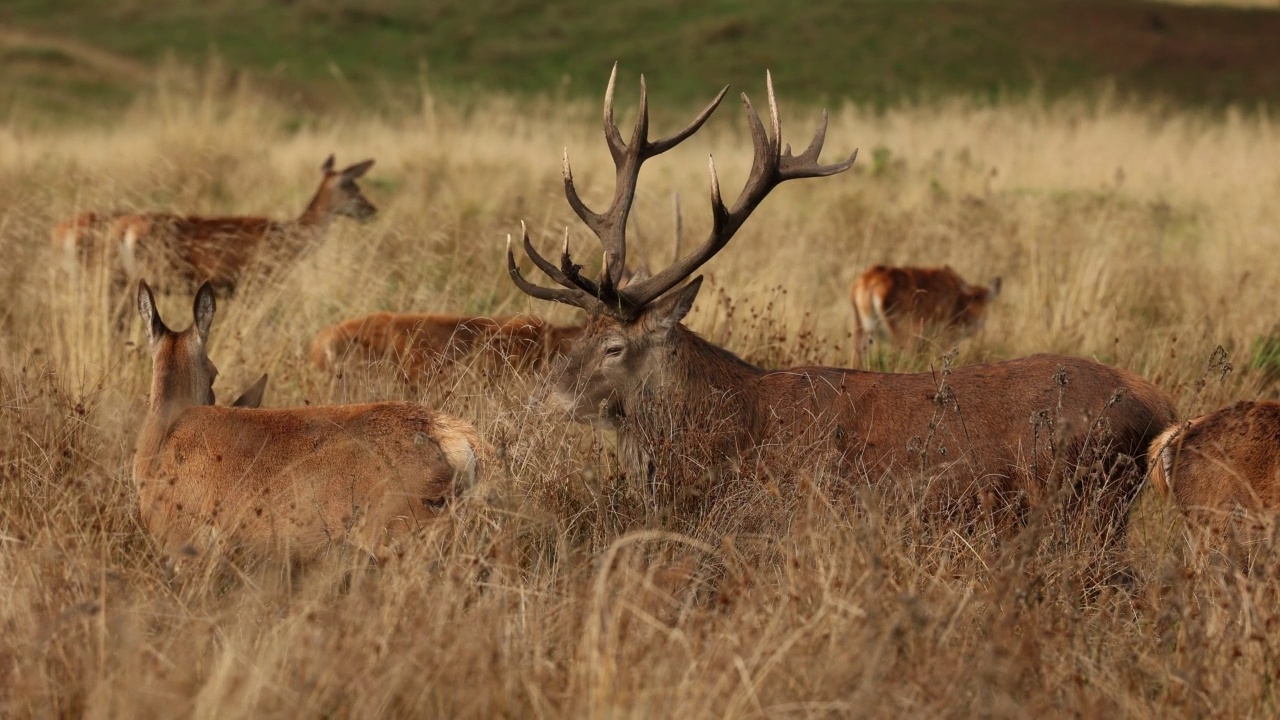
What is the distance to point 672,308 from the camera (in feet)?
17.5

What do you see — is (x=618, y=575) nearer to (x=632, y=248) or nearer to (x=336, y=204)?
(x=632, y=248)

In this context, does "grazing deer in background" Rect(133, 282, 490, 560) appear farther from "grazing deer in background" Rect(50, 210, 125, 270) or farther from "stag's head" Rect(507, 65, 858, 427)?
"grazing deer in background" Rect(50, 210, 125, 270)

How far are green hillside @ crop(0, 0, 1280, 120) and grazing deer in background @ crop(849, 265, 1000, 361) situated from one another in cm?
2059

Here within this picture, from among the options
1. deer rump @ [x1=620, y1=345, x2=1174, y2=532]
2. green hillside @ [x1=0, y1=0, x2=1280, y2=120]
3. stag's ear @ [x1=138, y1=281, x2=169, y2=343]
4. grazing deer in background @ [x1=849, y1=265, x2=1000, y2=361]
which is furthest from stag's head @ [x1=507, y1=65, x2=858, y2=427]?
green hillside @ [x1=0, y1=0, x2=1280, y2=120]

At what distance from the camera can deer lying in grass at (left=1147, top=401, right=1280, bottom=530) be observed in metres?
4.44

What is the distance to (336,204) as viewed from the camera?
9836 millimetres

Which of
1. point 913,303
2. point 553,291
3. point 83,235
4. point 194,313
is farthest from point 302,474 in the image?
point 913,303

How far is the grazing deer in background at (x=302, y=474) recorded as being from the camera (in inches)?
167

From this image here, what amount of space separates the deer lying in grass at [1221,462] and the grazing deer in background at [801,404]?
0.15 meters

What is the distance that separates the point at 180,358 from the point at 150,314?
0.65ft

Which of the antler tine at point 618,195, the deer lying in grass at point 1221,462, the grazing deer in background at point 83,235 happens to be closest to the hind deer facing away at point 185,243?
the grazing deer in background at point 83,235

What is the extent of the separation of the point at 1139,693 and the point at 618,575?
4.20 ft

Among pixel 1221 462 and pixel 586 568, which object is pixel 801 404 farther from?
pixel 1221 462

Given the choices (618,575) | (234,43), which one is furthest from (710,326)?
(234,43)
